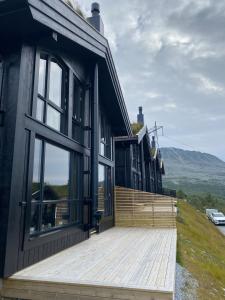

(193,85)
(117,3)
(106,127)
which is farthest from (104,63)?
(193,85)

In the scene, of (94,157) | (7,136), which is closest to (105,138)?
(94,157)

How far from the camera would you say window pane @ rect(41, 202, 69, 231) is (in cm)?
491

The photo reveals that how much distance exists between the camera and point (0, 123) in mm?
4160

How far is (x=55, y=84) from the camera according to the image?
19.4 feet

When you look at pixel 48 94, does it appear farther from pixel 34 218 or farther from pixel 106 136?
pixel 106 136

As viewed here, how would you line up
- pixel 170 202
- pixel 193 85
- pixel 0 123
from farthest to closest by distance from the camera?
1. pixel 193 85
2. pixel 170 202
3. pixel 0 123

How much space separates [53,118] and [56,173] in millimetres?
1264

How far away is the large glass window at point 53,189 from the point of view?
15.3 feet

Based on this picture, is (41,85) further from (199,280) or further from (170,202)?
(170,202)

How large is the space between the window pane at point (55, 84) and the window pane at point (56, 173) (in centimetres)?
118

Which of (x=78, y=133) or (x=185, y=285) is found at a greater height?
(x=78, y=133)

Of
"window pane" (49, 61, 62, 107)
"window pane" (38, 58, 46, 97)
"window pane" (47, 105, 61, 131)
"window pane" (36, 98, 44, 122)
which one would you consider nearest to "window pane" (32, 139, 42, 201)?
"window pane" (36, 98, 44, 122)

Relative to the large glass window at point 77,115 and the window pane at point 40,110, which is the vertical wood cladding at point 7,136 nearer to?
the window pane at point 40,110

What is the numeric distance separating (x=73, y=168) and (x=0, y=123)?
2.79 metres
